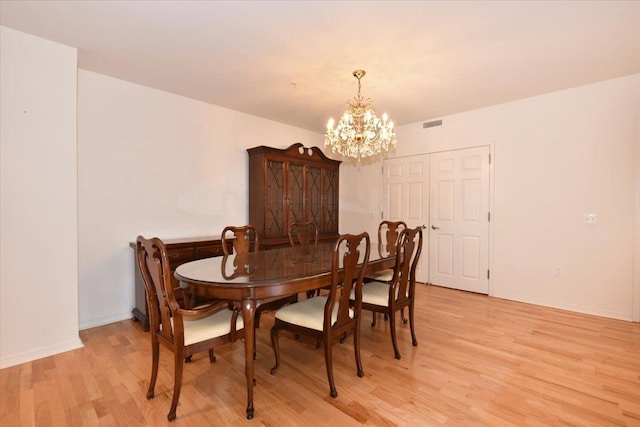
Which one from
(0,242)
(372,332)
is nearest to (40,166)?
(0,242)

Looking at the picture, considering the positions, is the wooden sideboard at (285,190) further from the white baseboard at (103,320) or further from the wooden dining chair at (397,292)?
the wooden dining chair at (397,292)

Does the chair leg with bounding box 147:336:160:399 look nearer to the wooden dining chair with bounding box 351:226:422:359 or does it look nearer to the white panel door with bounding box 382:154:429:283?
the wooden dining chair with bounding box 351:226:422:359

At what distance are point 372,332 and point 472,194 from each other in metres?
2.55

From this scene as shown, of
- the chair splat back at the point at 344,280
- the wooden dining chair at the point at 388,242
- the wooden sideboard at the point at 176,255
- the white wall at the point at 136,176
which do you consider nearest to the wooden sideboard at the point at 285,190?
the white wall at the point at 136,176

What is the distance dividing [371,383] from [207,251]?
2119 mm

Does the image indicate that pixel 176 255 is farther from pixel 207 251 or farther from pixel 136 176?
pixel 136 176

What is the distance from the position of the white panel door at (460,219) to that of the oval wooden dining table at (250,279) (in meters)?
2.44

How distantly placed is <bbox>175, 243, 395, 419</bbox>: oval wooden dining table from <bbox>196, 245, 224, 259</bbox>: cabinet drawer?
90 cm

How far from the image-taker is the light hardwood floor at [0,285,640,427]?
1711mm

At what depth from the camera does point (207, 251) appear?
128 inches

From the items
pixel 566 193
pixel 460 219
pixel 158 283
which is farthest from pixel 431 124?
pixel 158 283

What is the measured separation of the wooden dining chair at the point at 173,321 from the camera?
1.64 meters

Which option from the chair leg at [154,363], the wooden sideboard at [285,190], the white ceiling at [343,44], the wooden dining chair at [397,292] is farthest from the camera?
the wooden sideboard at [285,190]

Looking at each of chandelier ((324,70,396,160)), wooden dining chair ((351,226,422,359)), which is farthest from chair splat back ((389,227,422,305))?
chandelier ((324,70,396,160))
